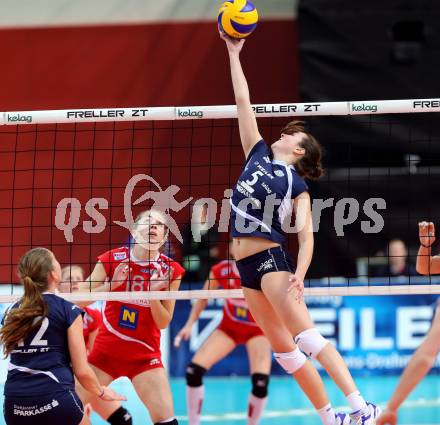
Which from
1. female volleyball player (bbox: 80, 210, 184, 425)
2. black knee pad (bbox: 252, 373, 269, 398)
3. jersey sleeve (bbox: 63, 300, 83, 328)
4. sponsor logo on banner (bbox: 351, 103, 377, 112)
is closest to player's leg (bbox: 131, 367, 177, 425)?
female volleyball player (bbox: 80, 210, 184, 425)

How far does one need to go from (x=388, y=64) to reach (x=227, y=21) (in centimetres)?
809

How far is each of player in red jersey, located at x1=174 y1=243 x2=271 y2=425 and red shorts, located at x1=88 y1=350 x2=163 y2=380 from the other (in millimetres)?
1794

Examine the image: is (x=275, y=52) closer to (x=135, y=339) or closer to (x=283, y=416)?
(x=283, y=416)

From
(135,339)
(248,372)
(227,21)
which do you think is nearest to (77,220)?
(248,372)

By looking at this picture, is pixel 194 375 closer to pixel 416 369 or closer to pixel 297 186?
pixel 416 369

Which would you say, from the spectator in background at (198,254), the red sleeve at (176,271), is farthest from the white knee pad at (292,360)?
the spectator in background at (198,254)

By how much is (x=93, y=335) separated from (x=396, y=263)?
6018mm

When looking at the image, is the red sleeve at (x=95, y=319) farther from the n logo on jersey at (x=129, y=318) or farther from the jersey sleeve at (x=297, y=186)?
the jersey sleeve at (x=297, y=186)

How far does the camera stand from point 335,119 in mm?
13781

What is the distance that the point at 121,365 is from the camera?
700 cm

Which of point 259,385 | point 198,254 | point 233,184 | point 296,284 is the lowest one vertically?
point 259,385

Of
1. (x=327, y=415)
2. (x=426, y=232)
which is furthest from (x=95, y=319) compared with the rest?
(x=426, y=232)

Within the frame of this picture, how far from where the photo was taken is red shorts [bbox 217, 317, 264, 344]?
30.1 feet

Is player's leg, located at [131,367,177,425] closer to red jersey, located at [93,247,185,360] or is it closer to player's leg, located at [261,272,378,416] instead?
red jersey, located at [93,247,185,360]
